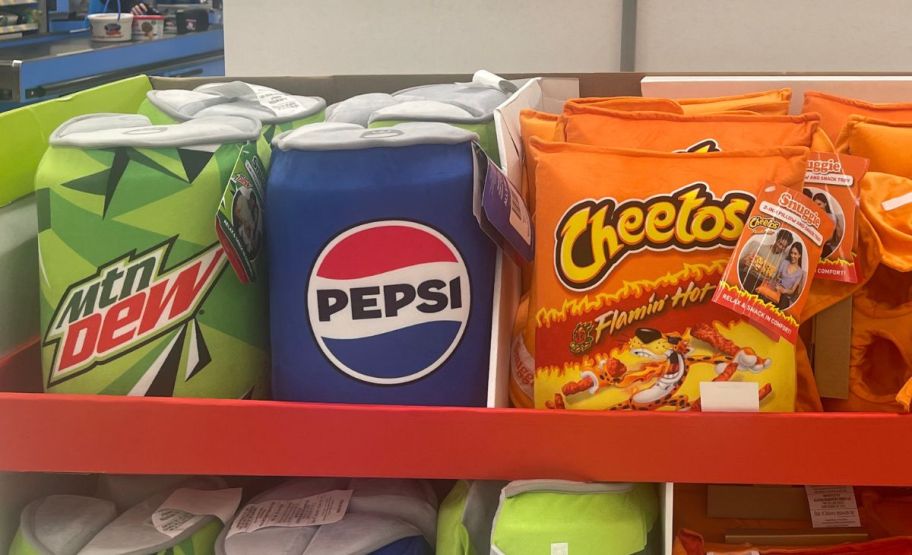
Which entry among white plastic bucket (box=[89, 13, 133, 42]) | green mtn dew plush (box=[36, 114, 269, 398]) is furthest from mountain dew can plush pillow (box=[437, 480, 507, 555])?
white plastic bucket (box=[89, 13, 133, 42])

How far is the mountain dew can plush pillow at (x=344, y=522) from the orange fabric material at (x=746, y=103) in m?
0.85

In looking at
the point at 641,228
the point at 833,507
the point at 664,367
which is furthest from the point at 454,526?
the point at 833,507

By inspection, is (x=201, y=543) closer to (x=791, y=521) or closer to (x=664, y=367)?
(x=664, y=367)

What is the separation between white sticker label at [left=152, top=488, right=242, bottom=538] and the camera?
1384mm

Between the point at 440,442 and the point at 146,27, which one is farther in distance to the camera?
the point at 146,27

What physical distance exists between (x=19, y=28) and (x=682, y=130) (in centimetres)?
512

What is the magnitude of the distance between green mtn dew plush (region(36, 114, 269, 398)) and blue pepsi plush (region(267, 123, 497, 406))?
0.09m

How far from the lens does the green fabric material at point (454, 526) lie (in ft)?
4.37

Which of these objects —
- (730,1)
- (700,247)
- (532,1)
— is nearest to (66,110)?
(700,247)

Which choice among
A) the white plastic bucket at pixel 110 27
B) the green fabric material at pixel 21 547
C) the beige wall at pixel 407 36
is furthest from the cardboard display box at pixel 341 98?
the white plastic bucket at pixel 110 27

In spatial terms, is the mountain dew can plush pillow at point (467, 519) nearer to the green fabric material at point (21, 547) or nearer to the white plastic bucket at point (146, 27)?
the green fabric material at point (21, 547)

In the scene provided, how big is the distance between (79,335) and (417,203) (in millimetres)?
511

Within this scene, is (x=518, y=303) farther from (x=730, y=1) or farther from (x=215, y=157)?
(x=730, y=1)

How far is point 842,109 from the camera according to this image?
1.65 metres
